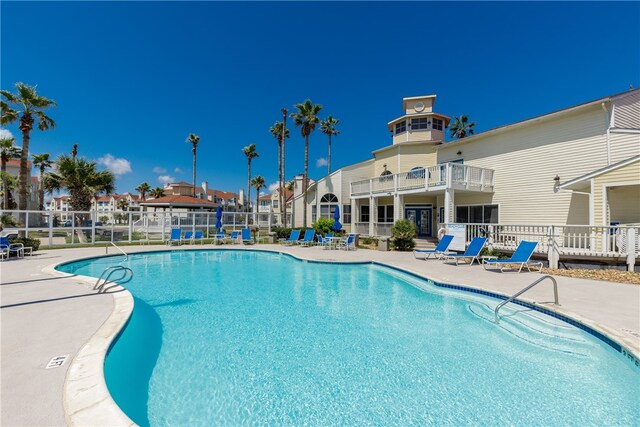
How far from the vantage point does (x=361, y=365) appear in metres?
4.23

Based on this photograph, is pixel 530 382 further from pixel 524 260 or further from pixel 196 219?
pixel 196 219

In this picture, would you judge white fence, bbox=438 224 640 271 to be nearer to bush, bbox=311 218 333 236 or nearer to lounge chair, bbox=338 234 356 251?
lounge chair, bbox=338 234 356 251

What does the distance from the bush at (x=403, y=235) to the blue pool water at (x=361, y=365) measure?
8.58 metres

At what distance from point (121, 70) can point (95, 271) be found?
1548cm

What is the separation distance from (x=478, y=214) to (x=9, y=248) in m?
22.7

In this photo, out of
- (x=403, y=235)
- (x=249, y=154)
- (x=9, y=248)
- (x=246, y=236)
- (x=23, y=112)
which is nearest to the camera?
(x=9, y=248)

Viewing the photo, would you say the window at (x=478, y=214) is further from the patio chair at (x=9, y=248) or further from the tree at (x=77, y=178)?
the tree at (x=77, y=178)

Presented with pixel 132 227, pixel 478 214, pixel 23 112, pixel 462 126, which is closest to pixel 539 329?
pixel 478 214

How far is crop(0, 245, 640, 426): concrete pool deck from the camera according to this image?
2.67 m

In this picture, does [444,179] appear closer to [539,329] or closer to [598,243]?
[598,243]

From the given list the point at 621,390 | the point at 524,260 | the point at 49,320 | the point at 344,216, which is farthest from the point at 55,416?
the point at 344,216

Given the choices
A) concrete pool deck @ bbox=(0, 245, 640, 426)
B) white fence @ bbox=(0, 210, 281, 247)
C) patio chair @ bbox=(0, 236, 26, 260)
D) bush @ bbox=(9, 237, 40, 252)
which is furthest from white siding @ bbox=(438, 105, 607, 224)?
bush @ bbox=(9, 237, 40, 252)

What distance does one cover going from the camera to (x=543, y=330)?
525 cm

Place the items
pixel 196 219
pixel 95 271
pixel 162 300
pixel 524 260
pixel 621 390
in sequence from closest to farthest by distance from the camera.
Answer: pixel 621 390, pixel 162 300, pixel 524 260, pixel 95 271, pixel 196 219
